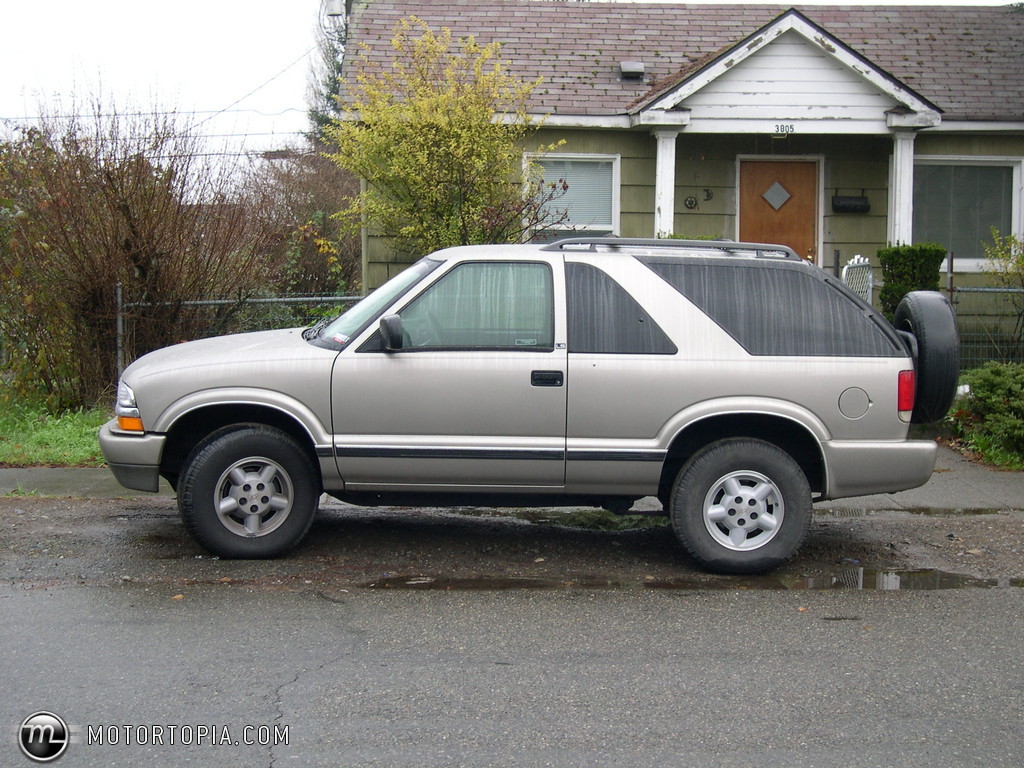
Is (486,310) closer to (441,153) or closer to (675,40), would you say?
(441,153)

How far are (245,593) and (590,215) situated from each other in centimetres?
881

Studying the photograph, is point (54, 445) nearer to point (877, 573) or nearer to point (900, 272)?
point (877, 573)

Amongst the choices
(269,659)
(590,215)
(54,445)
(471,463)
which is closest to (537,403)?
(471,463)

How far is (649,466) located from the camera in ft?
19.4

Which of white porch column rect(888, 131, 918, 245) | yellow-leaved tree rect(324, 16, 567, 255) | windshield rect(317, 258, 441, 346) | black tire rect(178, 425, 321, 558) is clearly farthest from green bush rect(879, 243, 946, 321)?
black tire rect(178, 425, 321, 558)

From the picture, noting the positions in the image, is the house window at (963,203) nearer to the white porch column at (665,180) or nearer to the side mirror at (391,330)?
the white porch column at (665,180)

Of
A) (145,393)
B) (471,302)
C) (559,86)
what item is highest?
(559,86)

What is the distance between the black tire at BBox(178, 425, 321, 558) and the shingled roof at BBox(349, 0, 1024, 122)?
800 centimetres

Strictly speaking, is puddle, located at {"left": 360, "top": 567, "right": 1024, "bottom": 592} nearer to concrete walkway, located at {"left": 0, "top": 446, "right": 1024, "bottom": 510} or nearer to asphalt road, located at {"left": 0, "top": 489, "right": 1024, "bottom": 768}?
asphalt road, located at {"left": 0, "top": 489, "right": 1024, "bottom": 768}

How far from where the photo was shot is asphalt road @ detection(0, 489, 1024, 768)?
3.79m

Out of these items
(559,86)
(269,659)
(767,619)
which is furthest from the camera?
(559,86)

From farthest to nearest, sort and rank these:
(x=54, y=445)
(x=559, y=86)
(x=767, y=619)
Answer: (x=559, y=86), (x=54, y=445), (x=767, y=619)

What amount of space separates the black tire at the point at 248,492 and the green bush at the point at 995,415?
602 cm

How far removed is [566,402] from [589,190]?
7.91 meters
